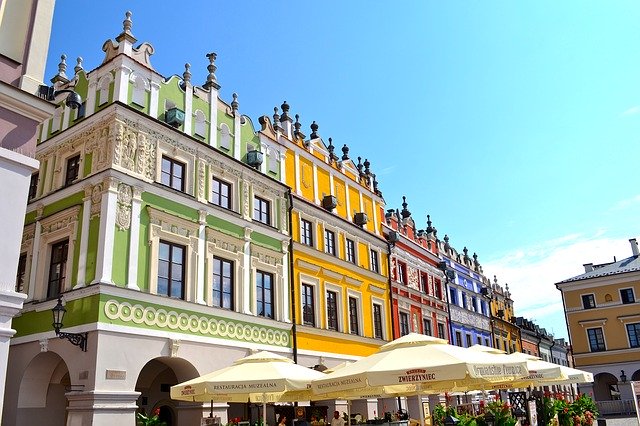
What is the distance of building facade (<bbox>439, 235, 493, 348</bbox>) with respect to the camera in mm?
36500

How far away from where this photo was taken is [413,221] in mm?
34938

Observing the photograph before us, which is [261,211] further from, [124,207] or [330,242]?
[124,207]

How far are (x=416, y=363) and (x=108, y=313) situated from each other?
804cm

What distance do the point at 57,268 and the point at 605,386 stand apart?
4667cm

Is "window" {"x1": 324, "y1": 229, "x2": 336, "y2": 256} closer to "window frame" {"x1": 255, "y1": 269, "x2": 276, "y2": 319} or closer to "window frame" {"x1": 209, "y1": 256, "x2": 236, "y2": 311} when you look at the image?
"window frame" {"x1": 255, "y1": 269, "x2": 276, "y2": 319}

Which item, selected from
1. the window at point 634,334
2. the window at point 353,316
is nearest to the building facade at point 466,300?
the window at point 353,316

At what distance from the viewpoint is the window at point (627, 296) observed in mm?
46875

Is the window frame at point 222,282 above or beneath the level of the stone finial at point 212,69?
beneath

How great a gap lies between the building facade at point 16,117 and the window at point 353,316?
17.3 m

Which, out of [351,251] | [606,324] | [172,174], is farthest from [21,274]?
[606,324]

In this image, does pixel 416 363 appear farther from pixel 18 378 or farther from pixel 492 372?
pixel 18 378

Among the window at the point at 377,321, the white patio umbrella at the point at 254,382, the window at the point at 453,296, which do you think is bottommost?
the white patio umbrella at the point at 254,382

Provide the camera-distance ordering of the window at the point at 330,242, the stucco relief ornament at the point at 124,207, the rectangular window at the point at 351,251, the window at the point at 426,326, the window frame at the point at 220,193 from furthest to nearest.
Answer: the window at the point at 426,326 → the rectangular window at the point at 351,251 → the window at the point at 330,242 → the window frame at the point at 220,193 → the stucco relief ornament at the point at 124,207

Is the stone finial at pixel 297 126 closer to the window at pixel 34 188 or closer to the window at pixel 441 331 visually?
the window at pixel 34 188
